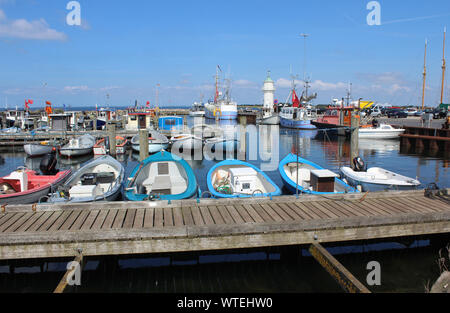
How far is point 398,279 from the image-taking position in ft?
27.7

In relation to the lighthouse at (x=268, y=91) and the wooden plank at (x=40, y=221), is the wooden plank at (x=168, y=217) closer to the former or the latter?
the wooden plank at (x=40, y=221)

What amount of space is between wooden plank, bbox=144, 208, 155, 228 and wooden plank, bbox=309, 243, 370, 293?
391 centimetres

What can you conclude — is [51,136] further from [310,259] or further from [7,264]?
[310,259]

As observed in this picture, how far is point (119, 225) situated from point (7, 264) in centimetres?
378

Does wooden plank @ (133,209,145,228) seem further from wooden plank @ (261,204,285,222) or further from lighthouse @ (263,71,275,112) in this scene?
lighthouse @ (263,71,275,112)

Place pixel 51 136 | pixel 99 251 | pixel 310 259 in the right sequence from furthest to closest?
pixel 51 136 → pixel 310 259 → pixel 99 251

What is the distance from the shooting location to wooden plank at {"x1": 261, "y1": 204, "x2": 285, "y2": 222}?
314 inches

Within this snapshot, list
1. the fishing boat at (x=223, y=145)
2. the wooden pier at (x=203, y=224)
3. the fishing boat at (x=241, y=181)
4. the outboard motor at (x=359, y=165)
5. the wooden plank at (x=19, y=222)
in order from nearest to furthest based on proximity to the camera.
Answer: the wooden pier at (x=203, y=224)
the wooden plank at (x=19, y=222)
the fishing boat at (x=241, y=181)
the outboard motor at (x=359, y=165)
the fishing boat at (x=223, y=145)

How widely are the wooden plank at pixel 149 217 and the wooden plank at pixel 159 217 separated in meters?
0.09

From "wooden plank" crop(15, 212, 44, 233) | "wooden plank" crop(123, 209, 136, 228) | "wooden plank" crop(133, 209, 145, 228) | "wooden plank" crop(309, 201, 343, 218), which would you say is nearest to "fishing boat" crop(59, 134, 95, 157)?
"wooden plank" crop(15, 212, 44, 233)

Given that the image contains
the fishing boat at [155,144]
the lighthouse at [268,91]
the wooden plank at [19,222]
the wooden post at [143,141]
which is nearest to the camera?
the wooden plank at [19,222]

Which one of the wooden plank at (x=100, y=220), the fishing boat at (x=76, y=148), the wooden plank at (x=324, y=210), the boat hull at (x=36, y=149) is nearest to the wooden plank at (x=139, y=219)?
the wooden plank at (x=100, y=220)

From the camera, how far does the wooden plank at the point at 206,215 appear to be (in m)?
7.80

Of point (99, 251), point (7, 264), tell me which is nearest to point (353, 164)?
point (99, 251)
